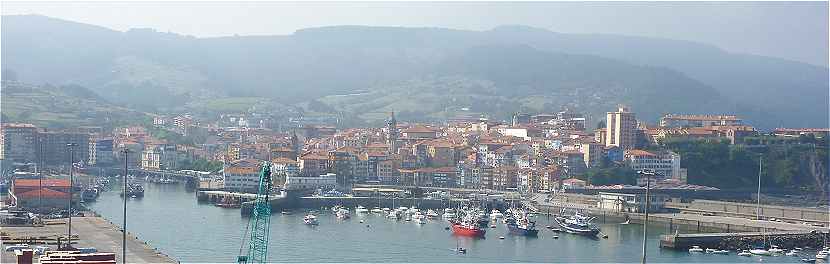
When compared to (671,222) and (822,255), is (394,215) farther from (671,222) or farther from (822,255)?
(822,255)

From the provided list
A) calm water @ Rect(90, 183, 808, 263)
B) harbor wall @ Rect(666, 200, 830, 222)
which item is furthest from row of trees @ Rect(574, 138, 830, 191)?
calm water @ Rect(90, 183, 808, 263)

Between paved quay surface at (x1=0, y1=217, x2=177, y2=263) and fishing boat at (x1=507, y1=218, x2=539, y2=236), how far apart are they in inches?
177

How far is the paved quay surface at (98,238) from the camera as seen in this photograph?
482 inches

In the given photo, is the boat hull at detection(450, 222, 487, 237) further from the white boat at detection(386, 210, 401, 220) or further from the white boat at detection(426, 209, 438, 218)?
the white boat at detection(426, 209, 438, 218)

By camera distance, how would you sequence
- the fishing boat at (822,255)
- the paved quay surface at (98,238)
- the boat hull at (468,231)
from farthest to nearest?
1. the boat hull at (468,231)
2. the fishing boat at (822,255)
3. the paved quay surface at (98,238)

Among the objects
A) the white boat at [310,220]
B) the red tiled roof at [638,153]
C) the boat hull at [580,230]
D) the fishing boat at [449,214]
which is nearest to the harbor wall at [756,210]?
the fishing boat at [449,214]

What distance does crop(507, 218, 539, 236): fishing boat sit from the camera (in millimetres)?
16844

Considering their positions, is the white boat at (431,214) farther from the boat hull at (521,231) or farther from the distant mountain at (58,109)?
the distant mountain at (58,109)

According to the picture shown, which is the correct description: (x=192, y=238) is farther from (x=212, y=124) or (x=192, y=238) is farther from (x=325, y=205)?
(x=212, y=124)

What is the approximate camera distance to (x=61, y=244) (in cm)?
1241

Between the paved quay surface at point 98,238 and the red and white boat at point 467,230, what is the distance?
12.7ft

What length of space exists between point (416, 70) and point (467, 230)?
5877 cm

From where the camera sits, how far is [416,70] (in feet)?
247

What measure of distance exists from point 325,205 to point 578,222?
5.30 meters
